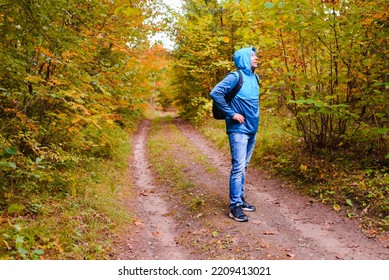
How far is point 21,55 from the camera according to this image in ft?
18.3

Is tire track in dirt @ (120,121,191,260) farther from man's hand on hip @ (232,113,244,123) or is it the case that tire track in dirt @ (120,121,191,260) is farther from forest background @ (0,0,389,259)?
man's hand on hip @ (232,113,244,123)

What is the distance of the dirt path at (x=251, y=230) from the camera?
444 cm

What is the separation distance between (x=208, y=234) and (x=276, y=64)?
4.17 meters

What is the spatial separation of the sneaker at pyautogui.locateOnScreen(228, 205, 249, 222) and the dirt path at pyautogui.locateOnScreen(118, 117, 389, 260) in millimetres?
87

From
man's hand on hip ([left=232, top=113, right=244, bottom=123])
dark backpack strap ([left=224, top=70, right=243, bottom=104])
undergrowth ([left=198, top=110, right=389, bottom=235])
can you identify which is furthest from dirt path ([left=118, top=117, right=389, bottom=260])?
dark backpack strap ([left=224, top=70, right=243, bottom=104])

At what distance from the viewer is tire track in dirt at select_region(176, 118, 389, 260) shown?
14.3 ft

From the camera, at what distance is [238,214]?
539cm

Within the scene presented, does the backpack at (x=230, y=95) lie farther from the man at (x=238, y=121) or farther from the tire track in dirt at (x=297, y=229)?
the tire track in dirt at (x=297, y=229)

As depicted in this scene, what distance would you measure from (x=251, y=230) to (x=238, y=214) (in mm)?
416

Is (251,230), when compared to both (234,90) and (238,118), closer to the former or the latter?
(238,118)

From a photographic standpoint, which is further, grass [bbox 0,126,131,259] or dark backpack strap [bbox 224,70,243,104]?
dark backpack strap [bbox 224,70,243,104]

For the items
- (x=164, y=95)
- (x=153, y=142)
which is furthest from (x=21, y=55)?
(x=164, y=95)

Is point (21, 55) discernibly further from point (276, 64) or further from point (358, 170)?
point (358, 170)

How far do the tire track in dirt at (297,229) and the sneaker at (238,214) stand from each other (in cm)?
10
